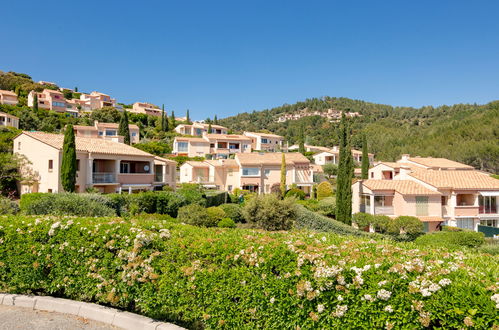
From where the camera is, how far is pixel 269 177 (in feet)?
158

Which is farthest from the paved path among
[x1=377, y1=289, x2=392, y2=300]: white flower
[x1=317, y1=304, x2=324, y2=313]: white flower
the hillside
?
the hillside

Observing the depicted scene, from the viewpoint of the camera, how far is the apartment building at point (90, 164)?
26188mm

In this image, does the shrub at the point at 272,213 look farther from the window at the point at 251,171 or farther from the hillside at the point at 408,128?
the hillside at the point at 408,128

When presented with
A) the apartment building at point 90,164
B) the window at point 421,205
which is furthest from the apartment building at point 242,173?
the window at point 421,205

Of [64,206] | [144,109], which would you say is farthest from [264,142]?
[64,206]

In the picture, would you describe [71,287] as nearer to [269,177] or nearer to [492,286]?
[492,286]

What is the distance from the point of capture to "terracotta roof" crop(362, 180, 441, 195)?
29.9 meters

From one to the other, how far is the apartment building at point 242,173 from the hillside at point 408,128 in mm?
18554

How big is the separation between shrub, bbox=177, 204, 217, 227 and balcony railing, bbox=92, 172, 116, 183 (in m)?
10.2

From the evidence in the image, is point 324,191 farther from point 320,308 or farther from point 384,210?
point 320,308

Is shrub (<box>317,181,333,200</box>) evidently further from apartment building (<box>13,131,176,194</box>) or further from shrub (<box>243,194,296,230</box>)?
apartment building (<box>13,131,176,194</box>)

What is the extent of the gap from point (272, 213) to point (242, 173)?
1022 inches

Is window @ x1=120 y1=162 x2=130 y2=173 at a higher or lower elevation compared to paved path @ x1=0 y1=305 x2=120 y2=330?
higher

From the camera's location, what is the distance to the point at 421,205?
98.2 ft
